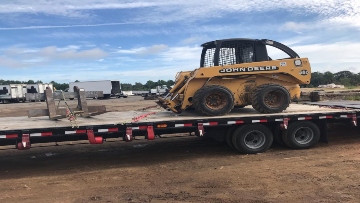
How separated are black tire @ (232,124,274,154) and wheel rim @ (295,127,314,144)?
0.77 m

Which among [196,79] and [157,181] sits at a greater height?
[196,79]

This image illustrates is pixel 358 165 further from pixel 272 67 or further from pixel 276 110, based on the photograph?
pixel 272 67

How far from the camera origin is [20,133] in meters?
7.04

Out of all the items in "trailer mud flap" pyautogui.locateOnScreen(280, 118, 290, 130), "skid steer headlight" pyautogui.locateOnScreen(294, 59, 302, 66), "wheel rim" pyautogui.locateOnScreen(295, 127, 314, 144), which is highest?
"skid steer headlight" pyautogui.locateOnScreen(294, 59, 302, 66)

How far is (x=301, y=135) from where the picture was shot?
9070 mm

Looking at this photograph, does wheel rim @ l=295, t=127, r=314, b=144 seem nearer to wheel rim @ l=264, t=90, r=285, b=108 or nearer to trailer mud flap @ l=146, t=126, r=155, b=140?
wheel rim @ l=264, t=90, r=285, b=108

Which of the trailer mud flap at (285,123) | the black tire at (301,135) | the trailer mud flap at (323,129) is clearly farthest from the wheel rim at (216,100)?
the trailer mud flap at (323,129)

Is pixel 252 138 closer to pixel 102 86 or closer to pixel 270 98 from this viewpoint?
pixel 270 98

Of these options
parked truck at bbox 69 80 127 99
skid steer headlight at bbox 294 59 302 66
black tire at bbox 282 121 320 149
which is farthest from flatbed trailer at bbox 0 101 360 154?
parked truck at bbox 69 80 127 99

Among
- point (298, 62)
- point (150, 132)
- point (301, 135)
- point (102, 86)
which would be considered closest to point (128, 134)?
point (150, 132)

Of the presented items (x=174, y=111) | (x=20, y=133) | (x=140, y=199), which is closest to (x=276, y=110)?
(x=174, y=111)

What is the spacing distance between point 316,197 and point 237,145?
3054 mm

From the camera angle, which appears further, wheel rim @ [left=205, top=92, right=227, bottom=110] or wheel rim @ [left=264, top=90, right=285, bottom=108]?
wheel rim @ [left=264, top=90, right=285, bottom=108]

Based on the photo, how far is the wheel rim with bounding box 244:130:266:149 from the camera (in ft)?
28.3
